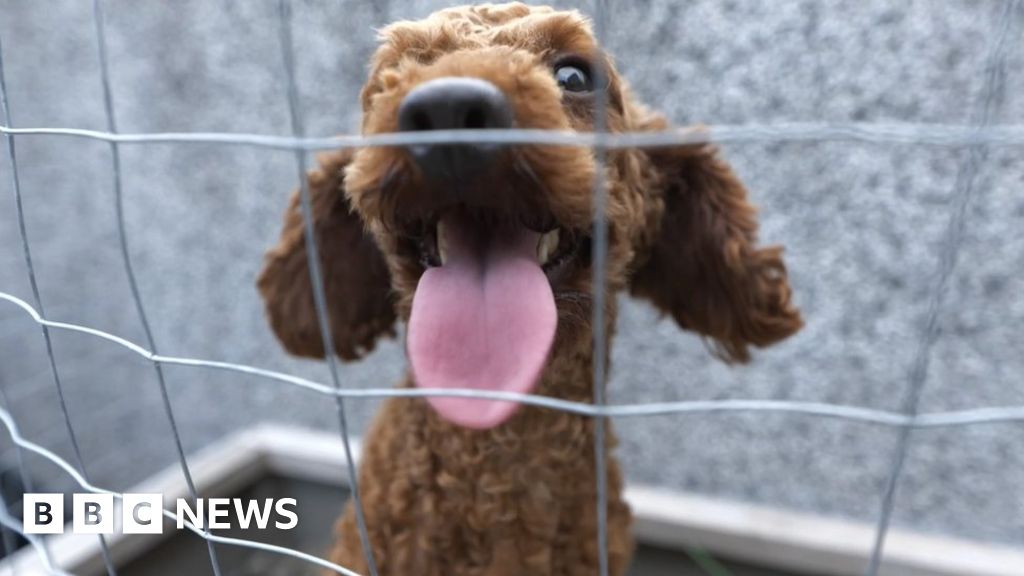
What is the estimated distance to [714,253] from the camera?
820 millimetres

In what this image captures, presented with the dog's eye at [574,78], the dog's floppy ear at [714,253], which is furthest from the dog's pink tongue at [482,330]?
the dog's floppy ear at [714,253]

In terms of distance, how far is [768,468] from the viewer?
125 cm

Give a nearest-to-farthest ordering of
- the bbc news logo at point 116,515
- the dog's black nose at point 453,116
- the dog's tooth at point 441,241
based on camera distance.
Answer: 1. the dog's black nose at point 453,116
2. the dog's tooth at point 441,241
3. the bbc news logo at point 116,515

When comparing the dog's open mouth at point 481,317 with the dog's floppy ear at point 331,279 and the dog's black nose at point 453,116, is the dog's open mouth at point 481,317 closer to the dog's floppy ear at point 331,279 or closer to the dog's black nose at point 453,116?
the dog's black nose at point 453,116

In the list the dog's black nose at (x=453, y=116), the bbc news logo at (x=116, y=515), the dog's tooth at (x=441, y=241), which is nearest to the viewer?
the dog's black nose at (x=453, y=116)

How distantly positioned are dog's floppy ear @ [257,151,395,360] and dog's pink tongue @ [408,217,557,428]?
0.30 meters

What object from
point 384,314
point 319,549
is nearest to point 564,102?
point 384,314

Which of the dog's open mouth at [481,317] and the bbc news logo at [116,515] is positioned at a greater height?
the dog's open mouth at [481,317]

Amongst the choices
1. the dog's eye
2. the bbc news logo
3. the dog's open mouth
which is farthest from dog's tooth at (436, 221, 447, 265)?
the bbc news logo

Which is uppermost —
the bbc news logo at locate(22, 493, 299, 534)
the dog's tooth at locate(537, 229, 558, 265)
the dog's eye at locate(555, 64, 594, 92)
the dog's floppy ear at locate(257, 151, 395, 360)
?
the dog's eye at locate(555, 64, 594, 92)

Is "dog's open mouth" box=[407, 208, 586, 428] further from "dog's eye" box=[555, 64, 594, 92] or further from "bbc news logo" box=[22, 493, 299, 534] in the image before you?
"bbc news logo" box=[22, 493, 299, 534]

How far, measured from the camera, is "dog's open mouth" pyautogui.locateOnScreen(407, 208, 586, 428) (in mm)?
524

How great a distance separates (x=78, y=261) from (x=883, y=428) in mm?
1746

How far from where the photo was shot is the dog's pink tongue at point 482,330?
0.52 m
